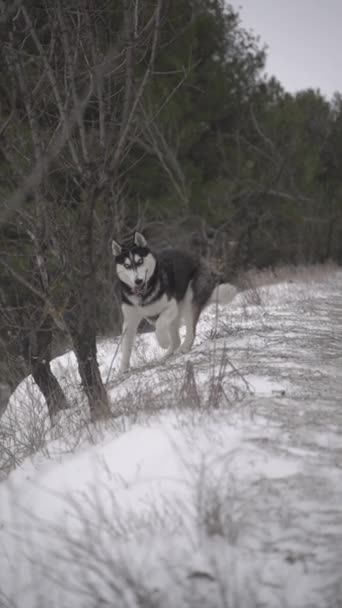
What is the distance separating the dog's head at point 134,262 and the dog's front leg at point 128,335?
0.25 metres

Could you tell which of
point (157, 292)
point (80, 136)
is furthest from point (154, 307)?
point (80, 136)

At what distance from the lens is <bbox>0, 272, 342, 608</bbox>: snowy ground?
5.78 feet

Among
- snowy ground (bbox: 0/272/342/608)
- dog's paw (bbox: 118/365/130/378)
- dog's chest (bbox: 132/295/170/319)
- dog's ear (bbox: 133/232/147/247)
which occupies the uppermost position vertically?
dog's ear (bbox: 133/232/147/247)

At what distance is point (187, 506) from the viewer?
2.08 metres

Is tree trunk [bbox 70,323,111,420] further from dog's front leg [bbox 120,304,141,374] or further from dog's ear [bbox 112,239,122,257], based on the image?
dog's ear [bbox 112,239,122,257]

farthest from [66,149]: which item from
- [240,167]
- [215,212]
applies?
[240,167]

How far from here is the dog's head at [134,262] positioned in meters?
5.51

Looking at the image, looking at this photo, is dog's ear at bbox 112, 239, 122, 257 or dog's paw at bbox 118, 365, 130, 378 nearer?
dog's paw at bbox 118, 365, 130, 378

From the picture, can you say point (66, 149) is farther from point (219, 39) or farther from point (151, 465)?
point (219, 39)

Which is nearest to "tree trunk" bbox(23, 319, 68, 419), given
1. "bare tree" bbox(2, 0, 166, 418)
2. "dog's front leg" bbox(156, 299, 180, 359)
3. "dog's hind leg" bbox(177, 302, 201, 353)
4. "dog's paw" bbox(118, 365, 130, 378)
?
"dog's paw" bbox(118, 365, 130, 378)

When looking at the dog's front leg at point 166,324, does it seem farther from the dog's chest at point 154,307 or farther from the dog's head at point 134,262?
the dog's head at point 134,262

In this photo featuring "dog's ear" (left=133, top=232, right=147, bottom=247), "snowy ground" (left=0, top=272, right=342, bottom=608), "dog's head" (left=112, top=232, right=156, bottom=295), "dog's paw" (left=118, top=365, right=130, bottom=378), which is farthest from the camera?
"dog's ear" (left=133, top=232, right=147, bottom=247)

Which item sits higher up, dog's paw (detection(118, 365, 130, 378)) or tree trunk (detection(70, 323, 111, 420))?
tree trunk (detection(70, 323, 111, 420))

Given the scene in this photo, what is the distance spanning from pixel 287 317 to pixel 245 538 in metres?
4.74
